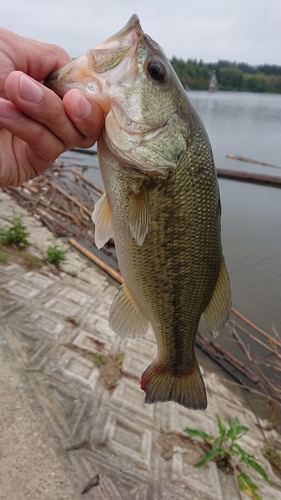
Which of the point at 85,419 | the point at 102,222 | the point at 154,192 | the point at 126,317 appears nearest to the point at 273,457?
the point at 85,419

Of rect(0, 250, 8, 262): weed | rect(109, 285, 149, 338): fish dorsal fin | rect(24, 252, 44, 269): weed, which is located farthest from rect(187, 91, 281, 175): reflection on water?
rect(109, 285, 149, 338): fish dorsal fin

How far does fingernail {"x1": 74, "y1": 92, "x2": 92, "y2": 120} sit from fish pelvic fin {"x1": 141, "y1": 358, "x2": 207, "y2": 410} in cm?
151

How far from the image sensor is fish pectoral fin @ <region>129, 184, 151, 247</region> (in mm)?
1681

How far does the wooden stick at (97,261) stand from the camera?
709 centimetres

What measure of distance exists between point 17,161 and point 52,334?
2.94 meters

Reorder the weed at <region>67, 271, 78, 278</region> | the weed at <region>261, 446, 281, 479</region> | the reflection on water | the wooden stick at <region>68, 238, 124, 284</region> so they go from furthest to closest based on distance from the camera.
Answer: the reflection on water
the wooden stick at <region>68, 238, 124, 284</region>
the weed at <region>67, 271, 78, 278</region>
the weed at <region>261, 446, 281, 479</region>

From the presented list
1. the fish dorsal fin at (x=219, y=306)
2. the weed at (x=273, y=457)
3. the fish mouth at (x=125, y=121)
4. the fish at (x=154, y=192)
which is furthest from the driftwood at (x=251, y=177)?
the fish mouth at (x=125, y=121)

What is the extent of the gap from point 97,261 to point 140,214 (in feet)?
19.7

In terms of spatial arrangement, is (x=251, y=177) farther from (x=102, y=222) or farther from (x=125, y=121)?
(x=125, y=121)

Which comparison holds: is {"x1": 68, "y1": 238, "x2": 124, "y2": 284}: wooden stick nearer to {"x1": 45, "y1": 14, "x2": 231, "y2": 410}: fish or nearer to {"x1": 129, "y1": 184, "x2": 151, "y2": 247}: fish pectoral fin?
{"x1": 45, "y1": 14, "x2": 231, "y2": 410}: fish

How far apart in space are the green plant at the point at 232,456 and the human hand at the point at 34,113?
3096 millimetres

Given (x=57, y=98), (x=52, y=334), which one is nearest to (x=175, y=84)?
(x=57, y=98)

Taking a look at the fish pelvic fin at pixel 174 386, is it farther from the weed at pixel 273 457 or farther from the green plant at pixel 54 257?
the green plant at pixel 54 257

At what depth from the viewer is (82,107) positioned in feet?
5.02
